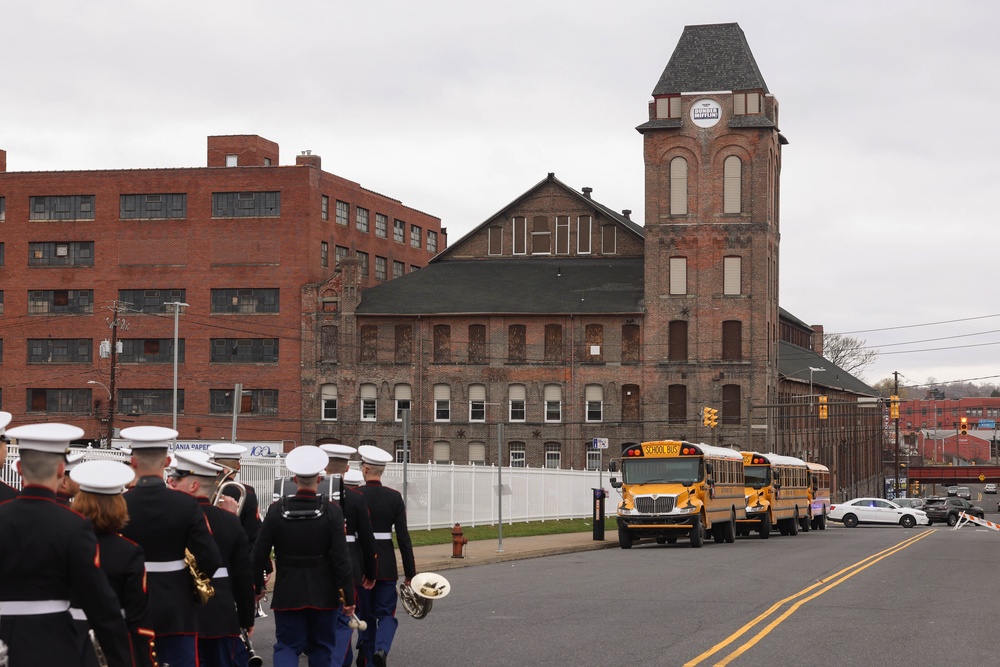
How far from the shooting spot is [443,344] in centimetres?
7650

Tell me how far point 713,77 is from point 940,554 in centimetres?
4674

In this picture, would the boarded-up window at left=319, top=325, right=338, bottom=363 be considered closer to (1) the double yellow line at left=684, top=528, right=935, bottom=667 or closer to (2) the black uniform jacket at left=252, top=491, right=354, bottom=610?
(1) the double yellow line at left=684, top=528, right=935, bottom=667

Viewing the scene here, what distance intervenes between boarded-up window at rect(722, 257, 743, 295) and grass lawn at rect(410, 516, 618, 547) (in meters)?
22.5

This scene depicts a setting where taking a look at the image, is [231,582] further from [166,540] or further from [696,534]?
[696,534]

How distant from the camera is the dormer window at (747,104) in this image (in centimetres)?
7438

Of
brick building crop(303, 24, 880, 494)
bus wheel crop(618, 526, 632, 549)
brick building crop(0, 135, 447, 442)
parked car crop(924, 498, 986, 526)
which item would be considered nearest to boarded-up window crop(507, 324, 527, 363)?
brick building crop(303, 24, 880, 494)

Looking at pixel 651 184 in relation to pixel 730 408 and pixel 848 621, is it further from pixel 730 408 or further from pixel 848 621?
pixel 848 621

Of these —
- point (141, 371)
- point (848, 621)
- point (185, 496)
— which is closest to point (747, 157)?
point (141, 371)

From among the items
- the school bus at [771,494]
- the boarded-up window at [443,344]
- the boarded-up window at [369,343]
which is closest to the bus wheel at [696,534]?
the school bus at [771,494]

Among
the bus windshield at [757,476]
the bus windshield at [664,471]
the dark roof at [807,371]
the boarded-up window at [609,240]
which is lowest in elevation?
the bus windshield at [757,476]

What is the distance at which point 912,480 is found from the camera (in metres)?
127

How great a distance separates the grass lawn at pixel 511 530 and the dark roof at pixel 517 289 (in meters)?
22.3

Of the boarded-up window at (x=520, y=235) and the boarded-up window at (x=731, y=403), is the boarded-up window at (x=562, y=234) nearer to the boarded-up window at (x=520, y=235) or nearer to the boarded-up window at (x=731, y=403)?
the boarded-up window at (x=520, y=235)

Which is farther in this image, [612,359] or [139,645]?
[612,359]
